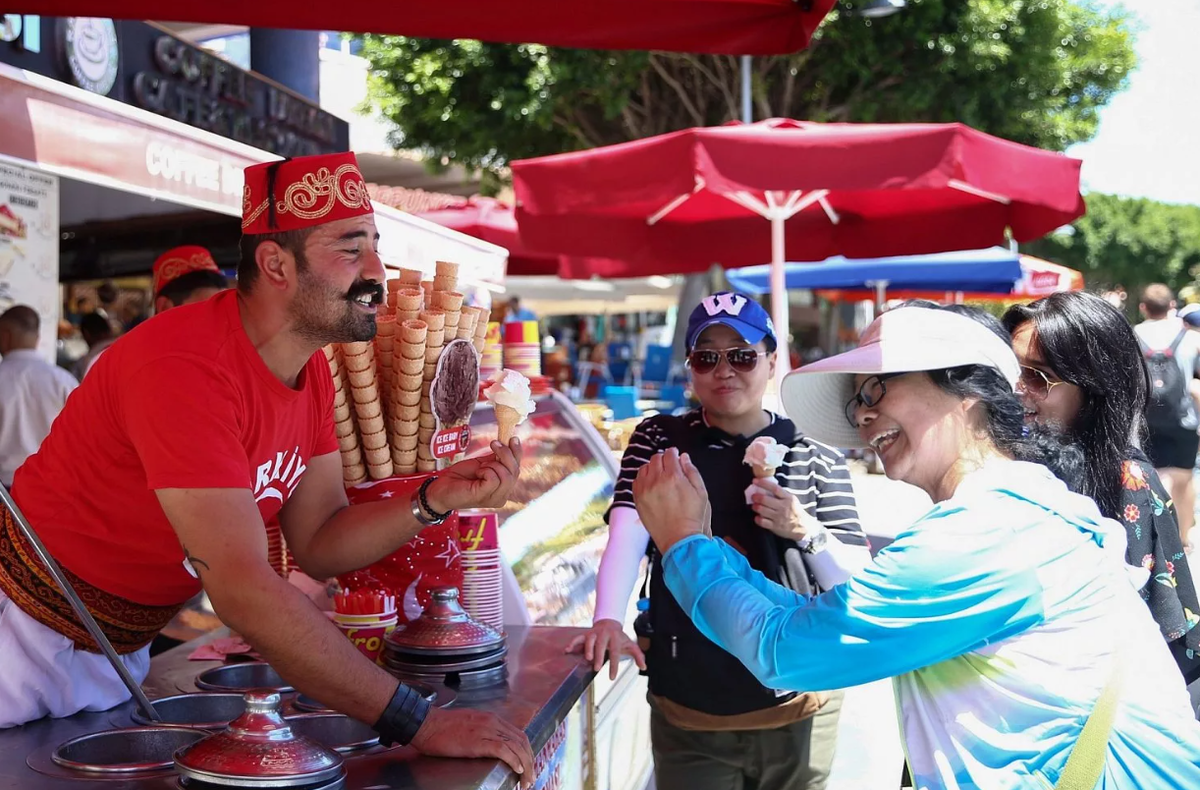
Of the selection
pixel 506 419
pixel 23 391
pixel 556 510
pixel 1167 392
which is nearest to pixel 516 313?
pixel 1167 392

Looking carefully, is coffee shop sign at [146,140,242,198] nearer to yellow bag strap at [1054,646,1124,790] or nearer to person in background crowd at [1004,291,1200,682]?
person in background crowd at [1004,291,1200,682]

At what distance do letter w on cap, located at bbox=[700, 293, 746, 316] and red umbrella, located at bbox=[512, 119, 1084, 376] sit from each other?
232 cm

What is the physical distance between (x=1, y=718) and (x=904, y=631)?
1.70 meters

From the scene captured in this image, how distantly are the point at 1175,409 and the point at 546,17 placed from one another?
7.34 m

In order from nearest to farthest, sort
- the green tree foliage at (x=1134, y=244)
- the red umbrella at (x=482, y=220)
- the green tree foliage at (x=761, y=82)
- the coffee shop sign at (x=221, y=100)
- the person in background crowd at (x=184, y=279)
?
1. the person in background crowd at (x=184, y=279)
2. the coffee shop sign at (x=221, y=100)
3. the red umbrella at (x=482, y=220)
4. the green tree foliage at (x=761, y=82)
5. the green tree foliage at (x=1134, y=244)

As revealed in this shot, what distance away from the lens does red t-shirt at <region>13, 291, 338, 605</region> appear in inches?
76.9

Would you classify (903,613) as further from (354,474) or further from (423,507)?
(354,474)

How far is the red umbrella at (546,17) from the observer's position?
8.53ft

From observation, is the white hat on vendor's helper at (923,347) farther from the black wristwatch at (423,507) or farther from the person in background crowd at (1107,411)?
the black wristwatch at (423,507)

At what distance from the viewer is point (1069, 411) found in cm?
277

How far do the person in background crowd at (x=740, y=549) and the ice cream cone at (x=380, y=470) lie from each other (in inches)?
25.9

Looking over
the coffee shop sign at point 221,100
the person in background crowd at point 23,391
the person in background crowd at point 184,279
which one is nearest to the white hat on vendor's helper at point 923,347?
the person in background crowd at point 184,279

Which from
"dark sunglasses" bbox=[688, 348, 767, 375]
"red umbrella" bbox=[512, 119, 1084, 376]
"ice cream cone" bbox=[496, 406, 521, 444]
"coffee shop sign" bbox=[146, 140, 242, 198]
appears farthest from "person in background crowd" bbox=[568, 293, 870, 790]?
"red umbrella" bbox=[512, 119, 1084, 376]

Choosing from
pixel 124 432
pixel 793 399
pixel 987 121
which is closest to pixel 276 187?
pixel 124 432
